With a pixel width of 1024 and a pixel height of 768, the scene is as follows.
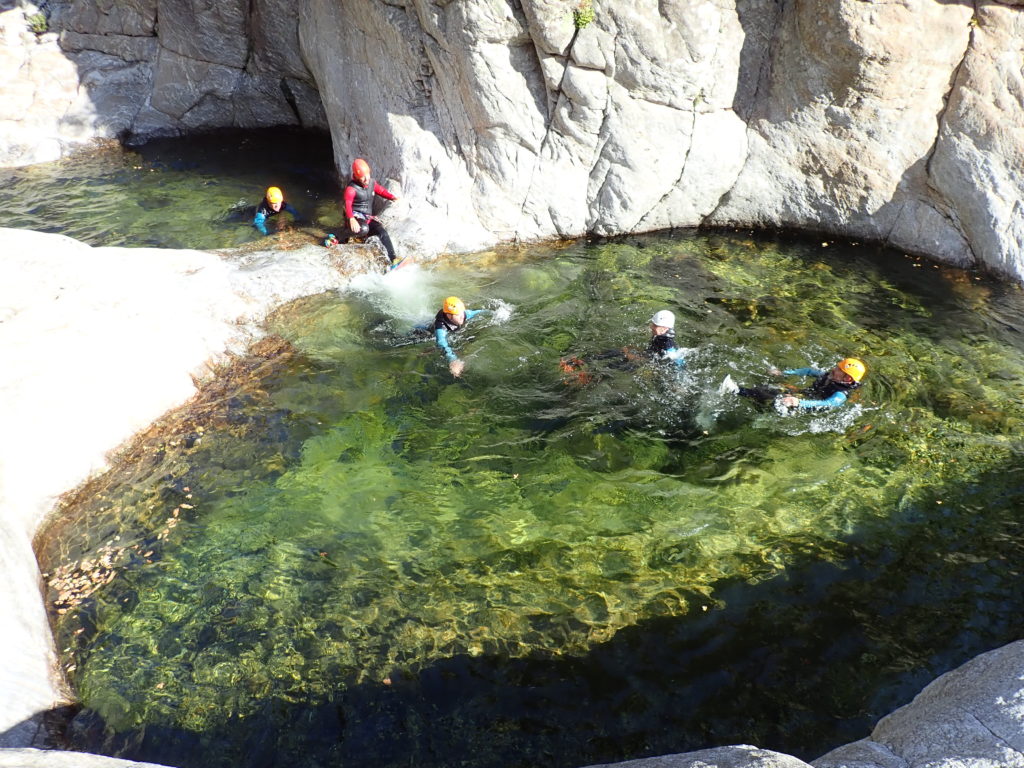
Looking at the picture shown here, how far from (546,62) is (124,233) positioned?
805 cm

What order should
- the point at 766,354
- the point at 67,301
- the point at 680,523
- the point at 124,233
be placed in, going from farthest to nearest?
the point at 124,233, the point at 766,354, the point at 67,301, the point at 680,523

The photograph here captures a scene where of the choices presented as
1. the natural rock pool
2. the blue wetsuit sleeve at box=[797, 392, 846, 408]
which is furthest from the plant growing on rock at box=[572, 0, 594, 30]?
the blue wetsuit sleeve at box=[797, 392, 846, 408]

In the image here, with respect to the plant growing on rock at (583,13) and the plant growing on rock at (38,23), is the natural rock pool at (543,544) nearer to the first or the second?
the plant growing on rock at (583,13)

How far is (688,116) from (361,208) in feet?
19.0

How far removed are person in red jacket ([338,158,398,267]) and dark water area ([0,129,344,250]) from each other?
882mm

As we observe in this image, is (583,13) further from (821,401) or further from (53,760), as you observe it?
(53,760)

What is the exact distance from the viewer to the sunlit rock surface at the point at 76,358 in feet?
21.4

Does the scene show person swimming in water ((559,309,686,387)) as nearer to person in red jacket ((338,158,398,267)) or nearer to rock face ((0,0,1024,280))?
rock face ((0,0,1024,280))

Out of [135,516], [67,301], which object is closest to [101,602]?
[135,516]

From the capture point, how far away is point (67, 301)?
9289 mm

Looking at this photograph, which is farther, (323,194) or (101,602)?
(323,194)

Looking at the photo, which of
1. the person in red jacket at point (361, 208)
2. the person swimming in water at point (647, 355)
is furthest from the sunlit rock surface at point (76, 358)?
the person swimming in water at point (647, 355)

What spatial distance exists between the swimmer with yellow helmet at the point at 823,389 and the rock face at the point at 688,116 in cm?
490

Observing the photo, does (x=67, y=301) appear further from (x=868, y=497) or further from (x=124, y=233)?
(x=868, y=497)
